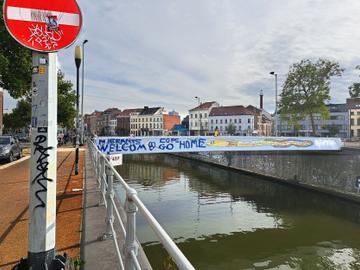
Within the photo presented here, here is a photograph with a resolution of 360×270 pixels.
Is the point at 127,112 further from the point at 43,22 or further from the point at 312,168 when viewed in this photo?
the point at 43,22

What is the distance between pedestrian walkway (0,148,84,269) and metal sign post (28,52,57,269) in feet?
5.45

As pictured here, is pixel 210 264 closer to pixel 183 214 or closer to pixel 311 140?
pixel 183 214

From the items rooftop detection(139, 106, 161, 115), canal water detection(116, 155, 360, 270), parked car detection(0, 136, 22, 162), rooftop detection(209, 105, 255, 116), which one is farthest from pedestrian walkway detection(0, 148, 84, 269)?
rooftop detection(139, 106, 161, 115)

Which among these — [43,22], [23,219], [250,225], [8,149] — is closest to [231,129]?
[250,225]

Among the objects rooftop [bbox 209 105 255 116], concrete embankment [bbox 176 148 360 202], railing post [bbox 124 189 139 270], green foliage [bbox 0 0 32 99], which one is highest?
rooftop [bbox 209 105 255 116]

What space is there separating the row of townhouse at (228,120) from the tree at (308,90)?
54.8 m

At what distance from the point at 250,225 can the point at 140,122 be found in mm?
111791

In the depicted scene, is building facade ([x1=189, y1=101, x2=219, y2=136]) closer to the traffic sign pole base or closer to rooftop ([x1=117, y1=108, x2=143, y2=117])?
rooftop ([x1=117, y1=108, x2=143, y2=117])

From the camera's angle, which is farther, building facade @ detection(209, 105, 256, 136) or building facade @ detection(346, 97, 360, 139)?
building facade @ detection(346, 97, 360, 139)

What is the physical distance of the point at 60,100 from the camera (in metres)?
41.0

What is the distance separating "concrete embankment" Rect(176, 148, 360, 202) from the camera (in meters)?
26.4

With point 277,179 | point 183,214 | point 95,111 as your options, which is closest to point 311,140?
point 277,179

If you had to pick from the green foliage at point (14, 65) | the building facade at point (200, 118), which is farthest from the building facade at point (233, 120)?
the green foliage at point (14, 65)

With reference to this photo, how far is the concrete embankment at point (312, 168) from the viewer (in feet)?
86.7
